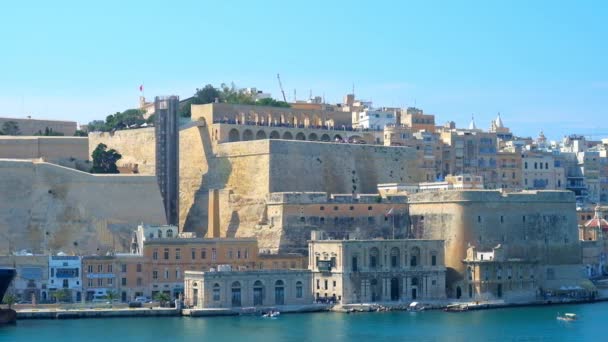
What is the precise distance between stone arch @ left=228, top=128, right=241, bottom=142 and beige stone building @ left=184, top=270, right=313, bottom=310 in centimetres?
1156

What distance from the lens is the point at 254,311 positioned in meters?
48.3

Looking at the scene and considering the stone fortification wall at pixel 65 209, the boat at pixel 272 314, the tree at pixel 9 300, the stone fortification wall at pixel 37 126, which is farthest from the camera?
the stone fortification wall at pixel 37 126

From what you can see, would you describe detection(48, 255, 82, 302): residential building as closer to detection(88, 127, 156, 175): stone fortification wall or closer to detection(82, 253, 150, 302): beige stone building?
detection(82, 253, 150, 302): beige stone building

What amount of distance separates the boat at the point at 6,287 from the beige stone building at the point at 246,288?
5.72m

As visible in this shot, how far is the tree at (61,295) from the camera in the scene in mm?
48656

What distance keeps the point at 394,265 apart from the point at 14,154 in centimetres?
1830

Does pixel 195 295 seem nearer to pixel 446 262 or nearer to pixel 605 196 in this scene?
pixel 446 262

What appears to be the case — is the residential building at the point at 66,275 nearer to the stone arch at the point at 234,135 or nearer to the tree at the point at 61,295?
the tree at the point at 61,295

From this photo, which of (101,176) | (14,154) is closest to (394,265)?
(101,176)

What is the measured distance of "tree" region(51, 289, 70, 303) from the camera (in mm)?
48656

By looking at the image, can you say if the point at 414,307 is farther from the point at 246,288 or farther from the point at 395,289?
the point at 246,288

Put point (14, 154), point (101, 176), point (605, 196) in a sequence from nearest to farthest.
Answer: point (101, 176)
point (14, 154)
point (605, 196)

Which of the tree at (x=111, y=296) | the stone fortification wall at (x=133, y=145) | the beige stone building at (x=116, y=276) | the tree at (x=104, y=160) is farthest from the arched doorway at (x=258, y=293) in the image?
the tree at (x=104, y=160)

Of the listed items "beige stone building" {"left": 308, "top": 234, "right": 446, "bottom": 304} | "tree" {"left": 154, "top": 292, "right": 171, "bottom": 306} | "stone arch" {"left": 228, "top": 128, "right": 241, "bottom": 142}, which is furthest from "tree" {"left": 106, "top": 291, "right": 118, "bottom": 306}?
"stone arch" {"left": 228, "top": 128, "right": 241, "bottom": 142}
